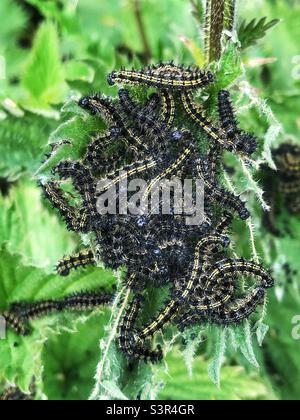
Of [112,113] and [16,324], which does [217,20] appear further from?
[16,324]

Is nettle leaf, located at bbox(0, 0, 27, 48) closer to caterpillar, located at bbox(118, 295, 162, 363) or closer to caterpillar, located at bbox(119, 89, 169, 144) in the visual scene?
caterpillar, located at bbox(119, 89, 169, 144)

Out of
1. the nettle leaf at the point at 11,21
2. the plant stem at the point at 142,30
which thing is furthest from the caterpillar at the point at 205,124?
the nettle leaf at the point at 11,21

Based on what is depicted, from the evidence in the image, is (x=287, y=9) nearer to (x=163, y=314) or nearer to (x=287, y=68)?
(x=287, y=68)

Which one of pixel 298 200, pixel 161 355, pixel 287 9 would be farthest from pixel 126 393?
pixel 287 9

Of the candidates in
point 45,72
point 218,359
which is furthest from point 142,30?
point 218,359

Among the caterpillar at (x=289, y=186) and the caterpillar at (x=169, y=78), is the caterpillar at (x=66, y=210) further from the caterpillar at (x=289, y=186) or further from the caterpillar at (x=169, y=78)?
the caterpillar at (x=289, y=186)
